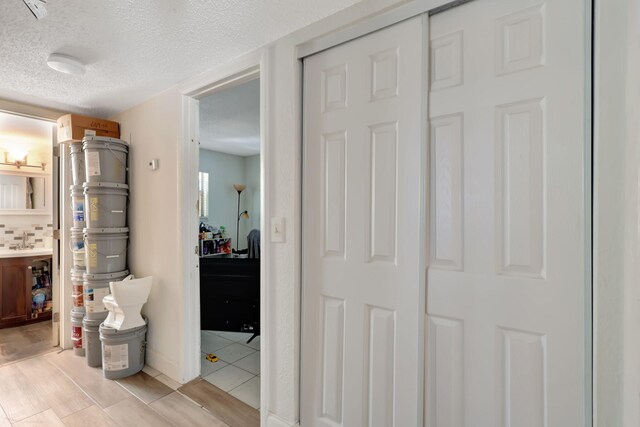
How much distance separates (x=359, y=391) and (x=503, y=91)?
4.48ft

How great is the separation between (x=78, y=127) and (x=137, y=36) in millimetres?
1424

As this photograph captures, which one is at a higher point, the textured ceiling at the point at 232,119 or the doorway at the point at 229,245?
the textured ceiling at the point at 232,119

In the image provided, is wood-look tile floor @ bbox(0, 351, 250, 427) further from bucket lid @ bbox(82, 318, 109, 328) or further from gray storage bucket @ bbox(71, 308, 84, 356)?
bucket lid @ bbox(82, 318, 109, 328)

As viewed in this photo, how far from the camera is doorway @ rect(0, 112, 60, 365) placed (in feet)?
10.3

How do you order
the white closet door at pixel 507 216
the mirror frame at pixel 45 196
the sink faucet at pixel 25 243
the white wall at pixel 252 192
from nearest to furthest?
the white closet door at pixel 507 216
the mirror frame at pixel 45 196
the sink faucet at pixel 25 243
the white wall at pixel 252 192

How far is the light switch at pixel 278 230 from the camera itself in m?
1.62

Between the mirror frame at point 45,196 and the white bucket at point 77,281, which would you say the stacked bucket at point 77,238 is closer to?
the white bucket at point 77,281

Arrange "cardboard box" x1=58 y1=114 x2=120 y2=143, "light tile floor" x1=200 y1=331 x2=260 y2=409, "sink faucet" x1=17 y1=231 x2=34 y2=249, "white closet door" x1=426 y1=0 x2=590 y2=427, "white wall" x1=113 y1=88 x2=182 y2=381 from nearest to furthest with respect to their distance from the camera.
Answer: "white closet door" x1=426 y1=0 x2=590 y2=427, "light tile floor" x1=200 y1=331 x2=260 y2=409, "white wall" x1=113 y1=88 x2=182 y2=381, "cardboard box" x1=58 y1=114 x2=120 y2=143, "sink faucet" x1=17 y1=231 x2=34 y2=249

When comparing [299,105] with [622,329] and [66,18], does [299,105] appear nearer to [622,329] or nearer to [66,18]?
[66,18]

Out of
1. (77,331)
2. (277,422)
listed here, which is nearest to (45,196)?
(77,331)

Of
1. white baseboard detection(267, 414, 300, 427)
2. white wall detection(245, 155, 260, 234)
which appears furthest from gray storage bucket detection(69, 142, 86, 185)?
white wall detection(245, 155, 260, 234)

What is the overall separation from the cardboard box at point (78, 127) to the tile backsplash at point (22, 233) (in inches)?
84.0

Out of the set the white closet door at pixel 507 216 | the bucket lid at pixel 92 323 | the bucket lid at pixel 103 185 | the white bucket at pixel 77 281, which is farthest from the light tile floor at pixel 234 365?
the bucket lid at pixel 103 185

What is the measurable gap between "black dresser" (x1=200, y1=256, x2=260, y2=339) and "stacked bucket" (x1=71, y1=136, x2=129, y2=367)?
0.85 meters
